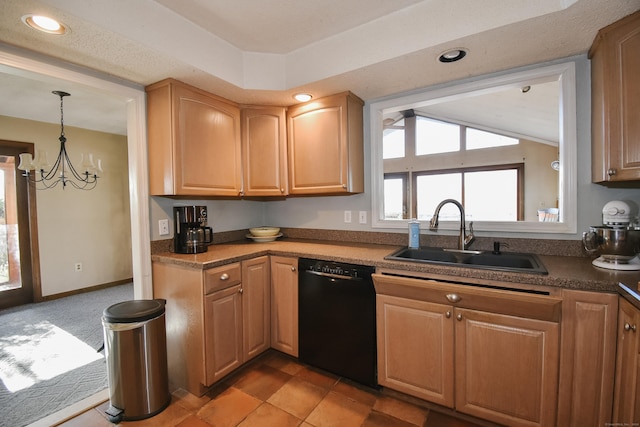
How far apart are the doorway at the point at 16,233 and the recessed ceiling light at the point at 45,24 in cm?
308

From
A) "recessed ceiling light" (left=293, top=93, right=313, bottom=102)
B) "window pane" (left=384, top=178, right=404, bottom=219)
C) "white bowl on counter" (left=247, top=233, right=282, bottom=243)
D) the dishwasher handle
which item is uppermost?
"recessed ceiling light" (left=293, top=93, right=313, bottom=102)

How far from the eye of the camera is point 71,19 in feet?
4.13

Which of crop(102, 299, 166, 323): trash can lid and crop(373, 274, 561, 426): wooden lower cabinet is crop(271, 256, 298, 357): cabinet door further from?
crop(102, 299, 166, 323): trash can lid

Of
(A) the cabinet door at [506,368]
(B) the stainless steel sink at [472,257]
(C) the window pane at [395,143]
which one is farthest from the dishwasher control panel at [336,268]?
(C) the window pane at [395,143]

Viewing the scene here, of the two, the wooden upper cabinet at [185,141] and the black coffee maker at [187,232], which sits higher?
the wooden upper cabinet at [185,141]

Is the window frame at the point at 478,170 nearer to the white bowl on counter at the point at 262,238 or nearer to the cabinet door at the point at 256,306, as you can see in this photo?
the white bowl on counter at the point at 262,238

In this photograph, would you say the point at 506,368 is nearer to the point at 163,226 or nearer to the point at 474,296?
the point at 474,296

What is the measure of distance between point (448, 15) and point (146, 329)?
237 cm

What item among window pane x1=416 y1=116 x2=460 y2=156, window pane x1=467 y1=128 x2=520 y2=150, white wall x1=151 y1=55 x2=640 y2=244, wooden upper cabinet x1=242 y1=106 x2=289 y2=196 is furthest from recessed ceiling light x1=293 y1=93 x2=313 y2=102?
window pane x1=467 y1=128 x2=520 y2=150

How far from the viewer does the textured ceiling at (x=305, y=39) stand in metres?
1.33

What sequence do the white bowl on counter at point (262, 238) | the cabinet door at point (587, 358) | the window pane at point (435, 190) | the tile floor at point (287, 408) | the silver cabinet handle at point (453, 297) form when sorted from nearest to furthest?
the cabinet door at point (587, 358) → the silver cabinet handle at point (453, 297) → the tile floor at point (287, 408) → the white bowl on counter at point (262, 238) → the window pane at point (435, 190)

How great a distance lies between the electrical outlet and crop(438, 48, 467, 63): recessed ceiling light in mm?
2141

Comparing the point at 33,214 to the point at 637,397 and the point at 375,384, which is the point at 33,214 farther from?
the point at 637,397

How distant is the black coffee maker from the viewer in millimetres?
2002
